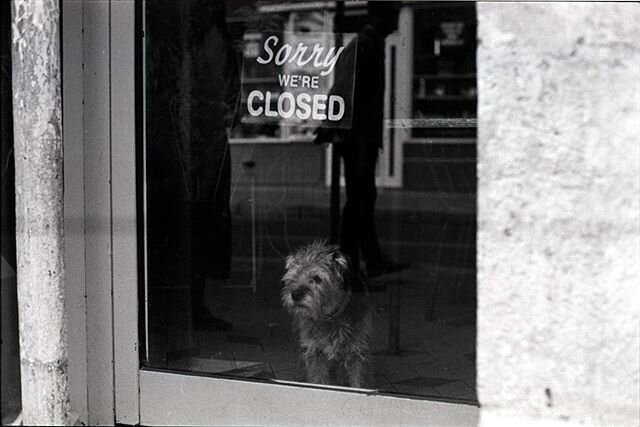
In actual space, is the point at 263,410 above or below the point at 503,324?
below

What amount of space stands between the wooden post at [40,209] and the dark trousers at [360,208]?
2442 mm

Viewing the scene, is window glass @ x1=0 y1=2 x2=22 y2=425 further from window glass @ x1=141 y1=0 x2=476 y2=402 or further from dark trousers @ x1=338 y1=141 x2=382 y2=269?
dark trousers @ x1=338 y1=141 x2=382 y2=269

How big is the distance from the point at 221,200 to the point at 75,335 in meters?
1.07

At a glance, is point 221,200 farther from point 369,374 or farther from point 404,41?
point 404,41

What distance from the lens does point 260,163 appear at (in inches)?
255

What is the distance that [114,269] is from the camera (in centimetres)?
384

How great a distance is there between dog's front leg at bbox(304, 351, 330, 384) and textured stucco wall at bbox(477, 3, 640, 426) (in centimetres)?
132

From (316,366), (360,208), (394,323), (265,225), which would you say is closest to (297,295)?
(316,366)

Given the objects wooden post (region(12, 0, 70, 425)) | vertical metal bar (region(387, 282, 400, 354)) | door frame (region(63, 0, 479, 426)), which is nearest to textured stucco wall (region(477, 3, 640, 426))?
door frame (region(63, 0, 479, 426))

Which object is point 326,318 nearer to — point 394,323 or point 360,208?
point 394,323

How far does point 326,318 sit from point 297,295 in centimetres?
20

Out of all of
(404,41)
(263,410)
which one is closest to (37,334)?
(263,410)

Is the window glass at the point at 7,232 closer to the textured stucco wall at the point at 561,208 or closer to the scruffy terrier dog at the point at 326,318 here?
the scruffy terrier dog at the point at 326,318

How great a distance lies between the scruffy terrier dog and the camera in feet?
13.1
